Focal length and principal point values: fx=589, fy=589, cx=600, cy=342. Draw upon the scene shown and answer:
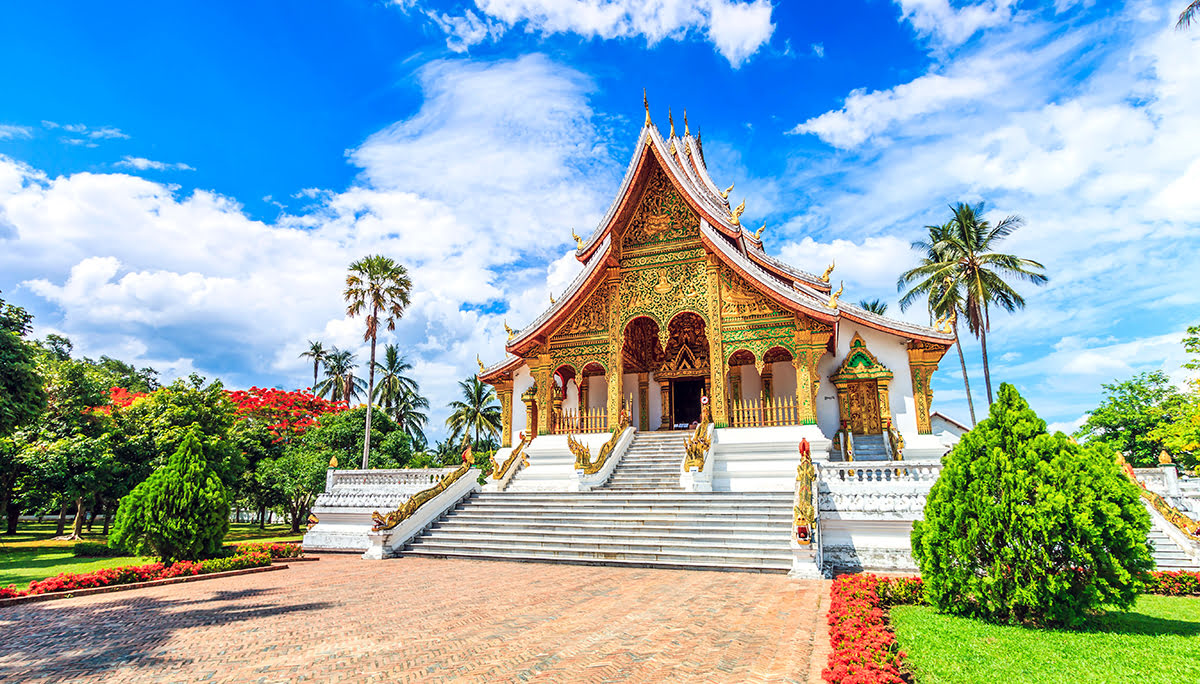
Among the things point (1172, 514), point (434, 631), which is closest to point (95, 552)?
point (434, 631)

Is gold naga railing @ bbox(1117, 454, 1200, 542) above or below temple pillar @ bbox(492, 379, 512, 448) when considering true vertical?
below

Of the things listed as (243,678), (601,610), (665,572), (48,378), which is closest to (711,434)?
(665,572)

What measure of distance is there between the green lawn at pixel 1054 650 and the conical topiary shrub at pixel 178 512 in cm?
1149

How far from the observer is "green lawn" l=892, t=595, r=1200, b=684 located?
4.47 meters

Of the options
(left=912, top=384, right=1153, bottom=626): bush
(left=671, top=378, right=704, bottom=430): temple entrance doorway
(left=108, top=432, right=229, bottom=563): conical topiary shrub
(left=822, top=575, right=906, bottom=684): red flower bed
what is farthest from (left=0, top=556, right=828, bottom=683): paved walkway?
(left=671, top=378, right=704, bottom=430): temple entrance doorway

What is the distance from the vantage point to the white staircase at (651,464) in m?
15.4

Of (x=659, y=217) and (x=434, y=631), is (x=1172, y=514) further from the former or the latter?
(x=659, y=217)

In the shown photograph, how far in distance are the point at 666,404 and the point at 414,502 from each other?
10104 millimetres

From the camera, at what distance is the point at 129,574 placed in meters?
9.44

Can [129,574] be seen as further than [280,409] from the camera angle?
No

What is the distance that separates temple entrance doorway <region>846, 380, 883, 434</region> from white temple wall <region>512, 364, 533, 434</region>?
10839 millimetres

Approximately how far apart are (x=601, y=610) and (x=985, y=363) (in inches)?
948

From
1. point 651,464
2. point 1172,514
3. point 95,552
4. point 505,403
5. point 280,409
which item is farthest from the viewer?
point 280,409

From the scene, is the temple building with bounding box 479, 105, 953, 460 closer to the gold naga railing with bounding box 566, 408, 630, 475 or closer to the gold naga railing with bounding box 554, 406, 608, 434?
the gold naga railing with bounding box 554, 406, 608, 434
